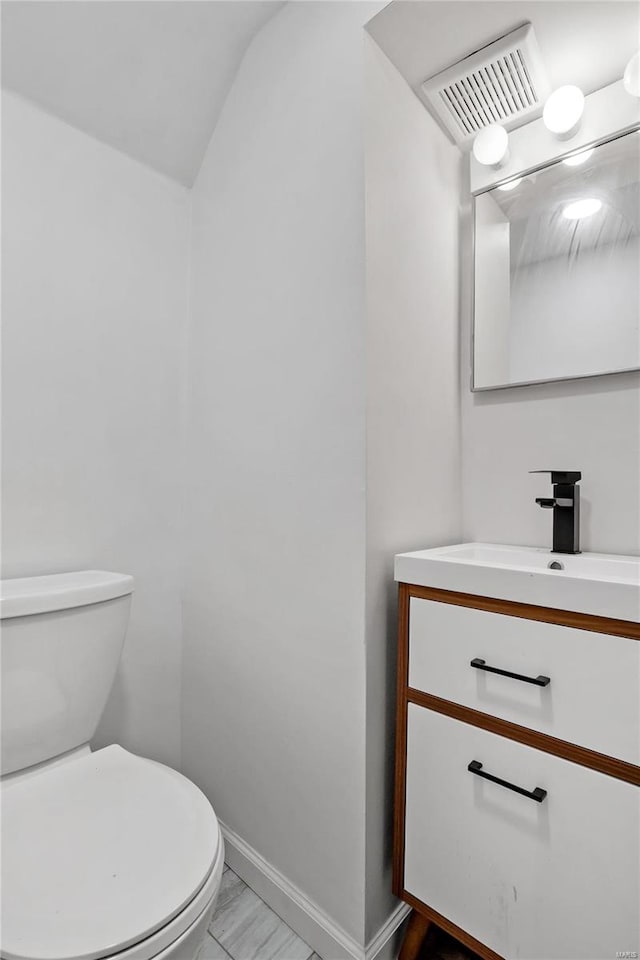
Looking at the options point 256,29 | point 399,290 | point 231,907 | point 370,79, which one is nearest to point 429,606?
point 399,290

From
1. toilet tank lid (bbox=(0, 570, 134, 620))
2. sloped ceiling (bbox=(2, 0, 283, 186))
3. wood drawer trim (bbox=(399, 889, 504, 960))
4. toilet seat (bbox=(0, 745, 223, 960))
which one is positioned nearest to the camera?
toilet seat (bbox=(0, 745, 223, 960))

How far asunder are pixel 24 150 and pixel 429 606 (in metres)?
1.48

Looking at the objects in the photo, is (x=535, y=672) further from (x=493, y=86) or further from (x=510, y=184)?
(x=493, y=86)

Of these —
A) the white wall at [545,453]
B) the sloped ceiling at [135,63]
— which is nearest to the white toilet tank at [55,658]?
the white wall at [545,453]

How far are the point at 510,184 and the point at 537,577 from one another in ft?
3.48

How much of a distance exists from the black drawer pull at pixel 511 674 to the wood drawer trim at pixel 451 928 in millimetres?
502

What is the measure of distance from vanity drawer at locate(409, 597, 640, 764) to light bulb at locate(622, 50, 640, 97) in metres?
1.15

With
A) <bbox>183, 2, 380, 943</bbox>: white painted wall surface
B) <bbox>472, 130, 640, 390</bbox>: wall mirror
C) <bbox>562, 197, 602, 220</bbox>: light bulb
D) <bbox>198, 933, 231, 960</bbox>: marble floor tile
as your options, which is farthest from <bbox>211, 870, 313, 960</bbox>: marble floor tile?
<bbox>562, 197, 602, 220</bbox>: light bulb

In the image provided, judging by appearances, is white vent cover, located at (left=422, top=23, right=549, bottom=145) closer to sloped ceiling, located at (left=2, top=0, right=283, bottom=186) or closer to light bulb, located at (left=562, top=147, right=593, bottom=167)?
light bulb, located at (left=562, top=147, right=593, bottom=167)

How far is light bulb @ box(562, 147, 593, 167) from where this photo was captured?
48.3 inches

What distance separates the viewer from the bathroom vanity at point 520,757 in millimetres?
800

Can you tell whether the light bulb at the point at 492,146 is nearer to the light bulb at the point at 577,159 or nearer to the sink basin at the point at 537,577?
the light bulb at the point at 577,159

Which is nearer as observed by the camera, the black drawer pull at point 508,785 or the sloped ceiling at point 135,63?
the black drawer pull at point 508,785

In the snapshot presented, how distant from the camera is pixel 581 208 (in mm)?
1254
